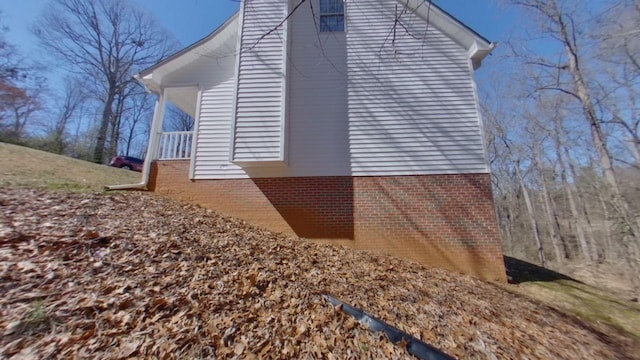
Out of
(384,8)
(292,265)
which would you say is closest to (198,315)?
(292,265)

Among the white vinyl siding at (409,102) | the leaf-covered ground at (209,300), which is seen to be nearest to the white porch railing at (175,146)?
the leaf-covered ground at (209,300)

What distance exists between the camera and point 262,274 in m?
3.64

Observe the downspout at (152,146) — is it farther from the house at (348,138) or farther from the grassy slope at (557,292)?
the grassy slope at (557,292)

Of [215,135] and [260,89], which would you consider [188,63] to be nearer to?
[215,135]

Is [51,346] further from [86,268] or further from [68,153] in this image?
[68,153]

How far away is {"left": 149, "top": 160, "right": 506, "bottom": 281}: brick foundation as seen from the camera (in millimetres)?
6180

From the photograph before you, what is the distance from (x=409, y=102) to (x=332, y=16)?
370 centimetres

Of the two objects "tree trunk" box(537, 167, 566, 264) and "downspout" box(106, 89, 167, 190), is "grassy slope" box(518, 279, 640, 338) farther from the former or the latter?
"tree trunk" box(537, 167, 566, 264)

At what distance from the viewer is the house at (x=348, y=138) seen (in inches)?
251

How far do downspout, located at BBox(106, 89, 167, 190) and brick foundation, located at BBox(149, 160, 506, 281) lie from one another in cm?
162

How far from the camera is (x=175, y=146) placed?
7453 millimetres

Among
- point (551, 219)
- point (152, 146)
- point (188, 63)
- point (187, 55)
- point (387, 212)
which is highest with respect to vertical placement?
point (187, 55)

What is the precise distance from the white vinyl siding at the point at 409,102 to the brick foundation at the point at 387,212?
0.46m

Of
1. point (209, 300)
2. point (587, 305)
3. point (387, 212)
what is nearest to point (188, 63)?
point (387, 212)
